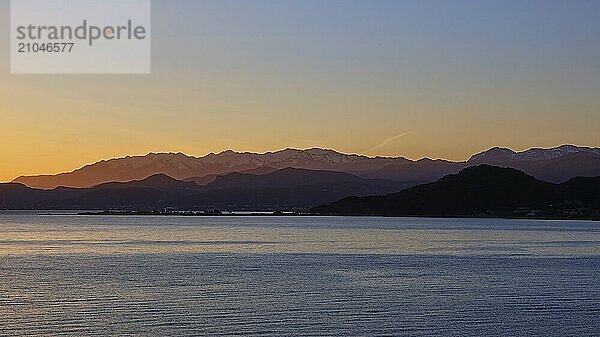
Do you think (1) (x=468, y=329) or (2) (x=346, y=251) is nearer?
(1) (x=468, y=329)

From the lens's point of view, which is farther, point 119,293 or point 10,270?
point 10,270

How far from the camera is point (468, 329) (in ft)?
87.7

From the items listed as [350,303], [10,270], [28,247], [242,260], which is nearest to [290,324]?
[350,303]

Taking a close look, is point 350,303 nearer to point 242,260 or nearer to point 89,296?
point 89,296

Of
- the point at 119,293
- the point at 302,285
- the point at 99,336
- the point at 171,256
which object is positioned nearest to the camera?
the point at 99,336

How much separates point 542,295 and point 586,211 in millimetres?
172391

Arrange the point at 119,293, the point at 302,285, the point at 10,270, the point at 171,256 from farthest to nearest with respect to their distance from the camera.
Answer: the point at 171,256 < the point at 10,270 < the point at 302,285 < the point at 119,293

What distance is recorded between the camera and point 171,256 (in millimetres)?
59938

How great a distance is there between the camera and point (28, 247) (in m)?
72.6

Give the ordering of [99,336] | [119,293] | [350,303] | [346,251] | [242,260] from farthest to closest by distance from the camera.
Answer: [346,251]
[242,260]
[119,293]
[350,303]
[99,336]

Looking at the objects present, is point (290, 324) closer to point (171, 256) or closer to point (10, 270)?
point (10, 270)

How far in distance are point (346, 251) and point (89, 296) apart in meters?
36.1

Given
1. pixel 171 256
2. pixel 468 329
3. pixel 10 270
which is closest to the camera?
pixel 468 329

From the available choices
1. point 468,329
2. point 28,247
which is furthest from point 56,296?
point 28,247
